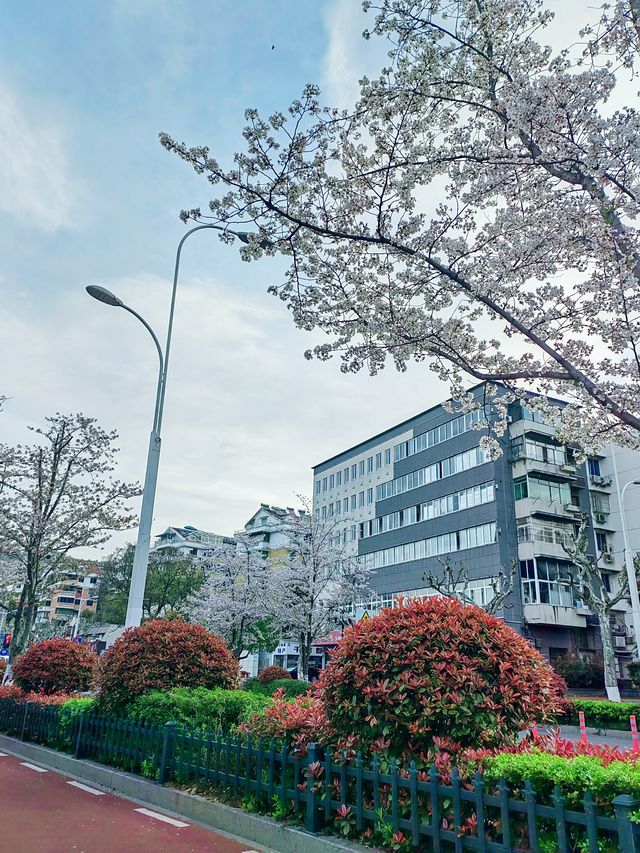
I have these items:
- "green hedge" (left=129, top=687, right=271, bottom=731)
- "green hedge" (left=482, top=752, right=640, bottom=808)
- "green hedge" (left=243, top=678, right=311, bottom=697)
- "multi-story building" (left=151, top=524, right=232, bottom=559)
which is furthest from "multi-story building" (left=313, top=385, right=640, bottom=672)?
"multi-story building" (left=151, top=524, right=232, bottom=559)

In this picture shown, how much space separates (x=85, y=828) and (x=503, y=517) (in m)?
34.1

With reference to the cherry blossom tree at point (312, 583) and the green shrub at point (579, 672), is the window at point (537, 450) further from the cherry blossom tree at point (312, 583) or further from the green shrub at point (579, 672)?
the cherry blossom tree at point (312, 583)

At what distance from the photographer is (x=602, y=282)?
26.6ft

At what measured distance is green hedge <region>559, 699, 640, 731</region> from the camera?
20.1 metres

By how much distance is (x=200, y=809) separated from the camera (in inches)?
245

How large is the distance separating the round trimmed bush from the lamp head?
840 cm

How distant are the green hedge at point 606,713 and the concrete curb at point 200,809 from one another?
671 inches

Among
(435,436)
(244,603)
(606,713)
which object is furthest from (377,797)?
(435,436)

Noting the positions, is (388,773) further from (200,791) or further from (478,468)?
(478,468)

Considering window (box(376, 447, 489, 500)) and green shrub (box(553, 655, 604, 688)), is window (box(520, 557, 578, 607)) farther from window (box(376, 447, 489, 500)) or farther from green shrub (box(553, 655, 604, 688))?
window (box(376, 447, 489, 500))

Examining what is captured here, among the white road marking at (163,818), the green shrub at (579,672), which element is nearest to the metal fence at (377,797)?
the white road marking at (163,818)

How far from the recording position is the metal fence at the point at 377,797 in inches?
144

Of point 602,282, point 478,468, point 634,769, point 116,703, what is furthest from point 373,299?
point 478,468

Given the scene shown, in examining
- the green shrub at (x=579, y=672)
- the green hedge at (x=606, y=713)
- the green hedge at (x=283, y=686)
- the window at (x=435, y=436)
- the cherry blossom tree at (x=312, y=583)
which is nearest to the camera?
the green hedge at (x=606, y=713)
